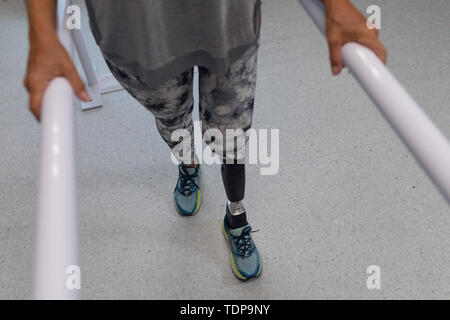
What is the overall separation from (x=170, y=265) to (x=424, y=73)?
1.39 metres

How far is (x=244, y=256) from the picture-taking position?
1.12m

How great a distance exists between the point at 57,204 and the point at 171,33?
13.7 inches

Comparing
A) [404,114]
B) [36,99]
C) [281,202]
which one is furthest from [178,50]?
[281,202]

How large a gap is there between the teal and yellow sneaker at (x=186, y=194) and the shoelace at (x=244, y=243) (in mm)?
221

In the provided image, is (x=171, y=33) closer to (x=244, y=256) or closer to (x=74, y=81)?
(x=74, y=81)

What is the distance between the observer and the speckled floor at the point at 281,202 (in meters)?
1.14

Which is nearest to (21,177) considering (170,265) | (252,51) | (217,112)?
(170,265)

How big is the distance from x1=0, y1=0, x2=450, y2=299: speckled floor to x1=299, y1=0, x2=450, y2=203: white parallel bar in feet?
2.59

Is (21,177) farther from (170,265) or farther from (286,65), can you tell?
(286,65)

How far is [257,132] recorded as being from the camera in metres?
1.50

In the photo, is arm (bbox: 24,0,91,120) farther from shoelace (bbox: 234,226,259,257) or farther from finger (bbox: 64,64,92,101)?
shoelace (bbox: 234,226,259,257)

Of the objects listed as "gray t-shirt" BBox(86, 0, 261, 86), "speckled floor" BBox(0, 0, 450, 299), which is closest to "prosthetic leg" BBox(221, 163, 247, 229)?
"speckled floor" BBox(0, 0, 450, 299)

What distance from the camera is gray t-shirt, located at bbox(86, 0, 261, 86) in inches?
22.9

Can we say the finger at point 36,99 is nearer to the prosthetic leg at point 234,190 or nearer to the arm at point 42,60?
the arm at point 42,60
